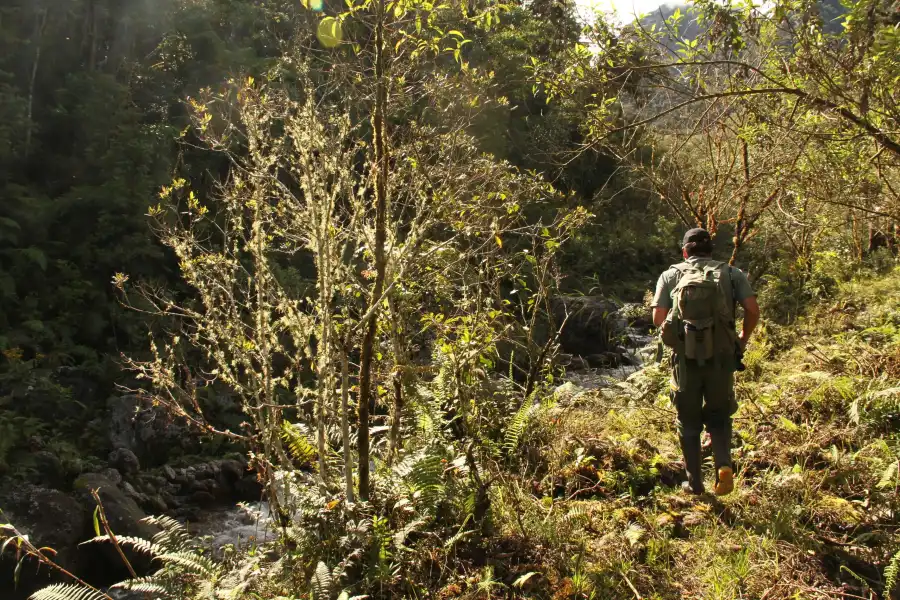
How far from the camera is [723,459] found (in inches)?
153

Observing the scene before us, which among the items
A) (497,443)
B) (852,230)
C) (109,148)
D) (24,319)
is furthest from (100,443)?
(852,230)

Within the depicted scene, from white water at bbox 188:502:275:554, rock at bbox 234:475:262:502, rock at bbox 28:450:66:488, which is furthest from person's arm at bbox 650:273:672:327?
rock at bbox 28:450:66:488

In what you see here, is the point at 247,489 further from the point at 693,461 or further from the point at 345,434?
the point at 693,461

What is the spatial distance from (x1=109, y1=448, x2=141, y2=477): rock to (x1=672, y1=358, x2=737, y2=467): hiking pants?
1023cm

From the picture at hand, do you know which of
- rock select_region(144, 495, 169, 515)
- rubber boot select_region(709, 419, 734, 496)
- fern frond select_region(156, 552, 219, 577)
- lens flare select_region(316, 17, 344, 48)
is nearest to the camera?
lens flare select_region(316, 17, 344, 48)

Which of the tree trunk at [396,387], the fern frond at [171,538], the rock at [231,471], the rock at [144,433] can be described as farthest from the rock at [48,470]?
the tree trunk at [396,387]

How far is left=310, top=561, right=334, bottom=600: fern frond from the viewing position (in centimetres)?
277

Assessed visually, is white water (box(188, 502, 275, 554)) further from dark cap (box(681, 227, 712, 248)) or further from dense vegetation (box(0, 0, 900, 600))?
dark cap (box(681, 227, 712, 248))

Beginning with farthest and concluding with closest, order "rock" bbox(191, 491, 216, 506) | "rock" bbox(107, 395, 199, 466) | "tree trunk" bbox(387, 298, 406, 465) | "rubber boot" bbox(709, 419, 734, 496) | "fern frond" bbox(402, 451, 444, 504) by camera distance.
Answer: "rock" bbox(107, 395, 199, 466)
"rock" bbox(191, 491, 216, 506)
"tree trunk" bbox(387, 298, 406, 465)
"rubber boot" bbox(709, 419, 734, 496)
"fern frond" bbox(402, 451, 444, 504)

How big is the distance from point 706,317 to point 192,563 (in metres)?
3.37

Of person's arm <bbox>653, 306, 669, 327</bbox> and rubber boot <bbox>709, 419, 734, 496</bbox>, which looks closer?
rubber boot <bbox>709, 419, 734, 496</bbox>

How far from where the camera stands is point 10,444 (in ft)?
32.3

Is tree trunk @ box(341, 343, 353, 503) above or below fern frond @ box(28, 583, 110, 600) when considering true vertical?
above

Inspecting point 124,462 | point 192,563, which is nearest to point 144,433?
point 124,462
